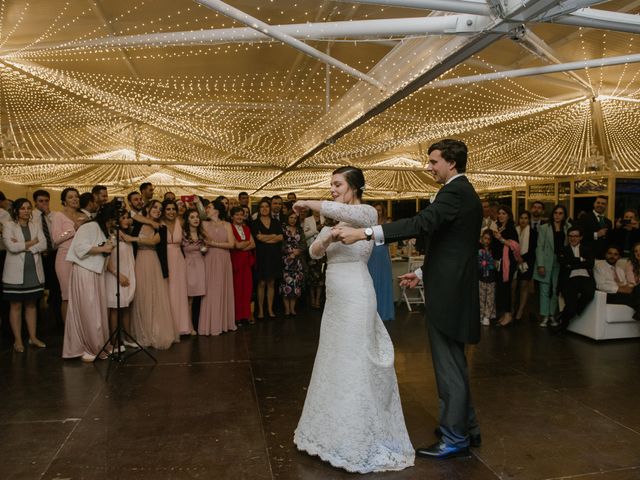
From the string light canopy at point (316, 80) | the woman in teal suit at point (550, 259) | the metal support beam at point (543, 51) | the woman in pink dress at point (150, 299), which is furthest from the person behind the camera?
the woman in teal suit at point (550, 259)

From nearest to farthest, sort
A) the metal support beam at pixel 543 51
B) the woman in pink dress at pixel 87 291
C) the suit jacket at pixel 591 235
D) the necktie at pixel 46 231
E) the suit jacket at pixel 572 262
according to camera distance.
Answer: the metal support beam at pixel 543 51 < the woman in pink dress at pixel 87 291 < the suit jacket at pixel 572 262 < the necktie at pixel 46 231 < the suit jacket at pixel 591 235

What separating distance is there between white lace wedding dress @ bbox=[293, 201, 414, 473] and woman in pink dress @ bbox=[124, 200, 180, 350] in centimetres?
273

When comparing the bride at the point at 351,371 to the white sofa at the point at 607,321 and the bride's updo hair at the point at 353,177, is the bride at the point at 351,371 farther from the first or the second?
the white sofa at the point at 607,321

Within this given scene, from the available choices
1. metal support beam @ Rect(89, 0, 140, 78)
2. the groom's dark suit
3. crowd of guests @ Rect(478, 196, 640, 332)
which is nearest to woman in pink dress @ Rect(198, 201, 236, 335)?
metal support beam @ Rect(89, 0, 140, 78)

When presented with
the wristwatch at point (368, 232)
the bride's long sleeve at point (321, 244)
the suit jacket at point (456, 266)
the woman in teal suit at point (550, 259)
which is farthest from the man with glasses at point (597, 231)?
the wristwatch at point (368, 232)

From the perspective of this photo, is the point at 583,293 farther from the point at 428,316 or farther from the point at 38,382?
the point at 38,382

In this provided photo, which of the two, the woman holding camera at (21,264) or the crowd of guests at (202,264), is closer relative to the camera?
the crowd of guests at (202,264)

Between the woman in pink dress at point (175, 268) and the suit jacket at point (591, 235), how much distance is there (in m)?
4.66

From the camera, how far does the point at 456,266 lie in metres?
2.67

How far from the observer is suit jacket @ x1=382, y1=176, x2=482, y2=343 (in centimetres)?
265

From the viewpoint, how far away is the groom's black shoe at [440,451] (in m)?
2.78

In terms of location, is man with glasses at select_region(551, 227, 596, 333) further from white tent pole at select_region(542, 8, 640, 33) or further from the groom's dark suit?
the groom's dark suit

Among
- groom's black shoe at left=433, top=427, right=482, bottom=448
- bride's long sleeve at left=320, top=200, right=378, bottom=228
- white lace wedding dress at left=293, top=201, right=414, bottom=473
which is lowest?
groom's black shoe at left=433, top=427, right=482, bottom=448

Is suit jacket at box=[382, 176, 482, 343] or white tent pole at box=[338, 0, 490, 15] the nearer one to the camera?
white tent pole at box=[338, 0, 490, 15]
